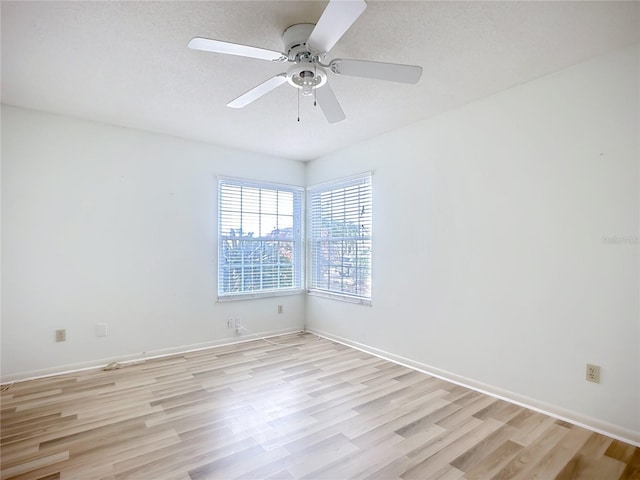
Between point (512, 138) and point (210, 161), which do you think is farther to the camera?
point (210, 161)

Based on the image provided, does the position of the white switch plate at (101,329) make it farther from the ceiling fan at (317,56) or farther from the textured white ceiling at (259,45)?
the ceiling fan at (317,56)

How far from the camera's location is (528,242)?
2629 millimetres

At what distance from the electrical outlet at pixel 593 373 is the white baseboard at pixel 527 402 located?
25 centimetres

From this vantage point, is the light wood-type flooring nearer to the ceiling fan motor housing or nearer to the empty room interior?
the empty room interior

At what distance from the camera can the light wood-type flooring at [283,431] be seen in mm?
1871

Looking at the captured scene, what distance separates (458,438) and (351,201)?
276cm

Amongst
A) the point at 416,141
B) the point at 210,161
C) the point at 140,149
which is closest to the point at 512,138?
the point at 416,141

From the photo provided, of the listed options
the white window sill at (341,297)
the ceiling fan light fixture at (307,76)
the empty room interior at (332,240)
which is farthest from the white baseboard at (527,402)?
the ceiling fan light fixture at (307,76)

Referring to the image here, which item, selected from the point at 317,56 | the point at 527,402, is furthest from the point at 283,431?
the point at 317,56

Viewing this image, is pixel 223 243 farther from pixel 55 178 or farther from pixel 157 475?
pixel 157 475

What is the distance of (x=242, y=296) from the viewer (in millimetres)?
4363

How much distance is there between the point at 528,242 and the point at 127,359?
389 cm

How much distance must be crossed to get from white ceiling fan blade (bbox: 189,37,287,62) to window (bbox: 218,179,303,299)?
2628 mm

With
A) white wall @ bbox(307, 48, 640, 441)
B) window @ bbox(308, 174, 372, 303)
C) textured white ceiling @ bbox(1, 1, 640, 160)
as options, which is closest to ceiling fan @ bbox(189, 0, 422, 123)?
textured white ceiling @ bbox(1, 1, 640, 160)
